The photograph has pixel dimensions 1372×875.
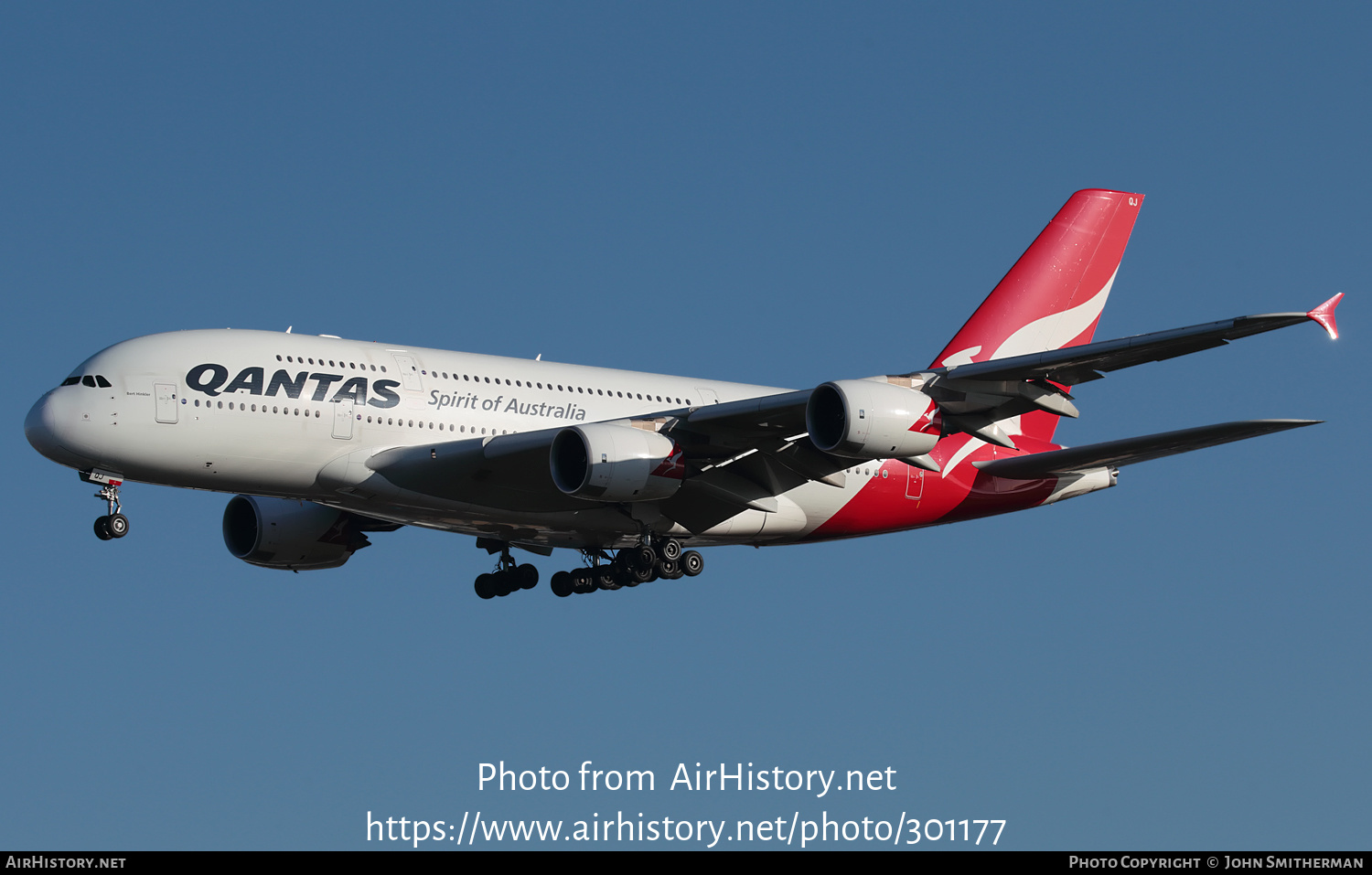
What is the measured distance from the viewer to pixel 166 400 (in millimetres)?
28938

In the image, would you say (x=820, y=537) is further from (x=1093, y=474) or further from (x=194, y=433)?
(x=194, y=433)

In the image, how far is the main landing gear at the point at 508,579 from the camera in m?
36.8

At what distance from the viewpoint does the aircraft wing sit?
2389 centimetres

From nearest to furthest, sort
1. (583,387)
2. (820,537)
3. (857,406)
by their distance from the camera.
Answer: (857,406), (583,387), (820,537)

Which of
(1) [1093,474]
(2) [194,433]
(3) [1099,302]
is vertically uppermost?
(3) [1099,302]

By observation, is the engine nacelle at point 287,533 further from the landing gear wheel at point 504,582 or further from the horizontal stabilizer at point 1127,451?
the horizontal stabilizer at point 1127,451

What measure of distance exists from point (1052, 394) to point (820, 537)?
8.62m

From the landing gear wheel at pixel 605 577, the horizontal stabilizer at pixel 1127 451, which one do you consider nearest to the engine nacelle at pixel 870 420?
the horizontal stabilizer at pixel 1127 451

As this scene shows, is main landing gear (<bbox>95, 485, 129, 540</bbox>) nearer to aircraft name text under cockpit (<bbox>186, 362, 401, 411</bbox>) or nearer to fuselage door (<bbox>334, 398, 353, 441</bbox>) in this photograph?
aircraft name text under cockpit (<bbox>186, 362, 401, 411</bbox>)

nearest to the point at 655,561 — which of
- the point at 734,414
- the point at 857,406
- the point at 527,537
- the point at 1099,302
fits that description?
the point at 527,537

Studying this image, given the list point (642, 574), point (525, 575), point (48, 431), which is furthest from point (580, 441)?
point (48, 431)

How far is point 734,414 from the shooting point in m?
29.5

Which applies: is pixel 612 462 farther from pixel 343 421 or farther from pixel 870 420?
pixel 343 421

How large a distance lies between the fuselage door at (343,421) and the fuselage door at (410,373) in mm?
1332
